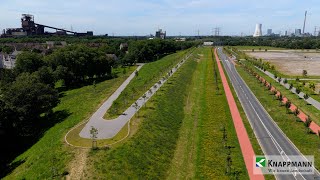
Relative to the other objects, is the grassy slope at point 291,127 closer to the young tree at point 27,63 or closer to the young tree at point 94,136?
the young tree at point 94,136

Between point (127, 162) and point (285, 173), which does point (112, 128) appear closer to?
point (127, 162)

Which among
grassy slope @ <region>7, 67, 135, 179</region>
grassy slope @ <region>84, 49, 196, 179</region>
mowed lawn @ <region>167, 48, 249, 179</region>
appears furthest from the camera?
mowed lawn @ <region>167, 48, 249, 179</region>

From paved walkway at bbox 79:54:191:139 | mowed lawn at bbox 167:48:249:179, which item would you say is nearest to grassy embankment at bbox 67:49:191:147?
paved walkway at bbox 79:54:191:139

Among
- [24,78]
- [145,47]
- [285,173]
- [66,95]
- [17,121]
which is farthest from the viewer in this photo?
[145,47]

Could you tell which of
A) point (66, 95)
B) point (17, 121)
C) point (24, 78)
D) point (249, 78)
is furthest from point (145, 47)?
A: point (17, 121)

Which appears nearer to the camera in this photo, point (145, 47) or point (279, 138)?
point (279, 138)

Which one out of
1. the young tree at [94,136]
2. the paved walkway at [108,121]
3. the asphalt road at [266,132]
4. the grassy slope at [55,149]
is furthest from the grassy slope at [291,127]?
the grassy slope at [55,149]

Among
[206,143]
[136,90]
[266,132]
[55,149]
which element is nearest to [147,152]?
[206,143]

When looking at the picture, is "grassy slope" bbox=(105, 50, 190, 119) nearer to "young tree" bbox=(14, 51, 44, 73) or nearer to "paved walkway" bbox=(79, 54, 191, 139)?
"paved walkway" bbox=(79, 54, 191, 139)
